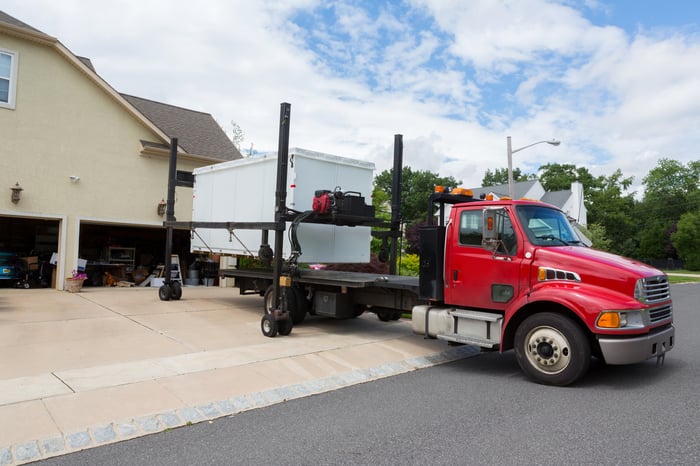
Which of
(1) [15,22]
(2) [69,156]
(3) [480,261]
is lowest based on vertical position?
(3) [480,261]

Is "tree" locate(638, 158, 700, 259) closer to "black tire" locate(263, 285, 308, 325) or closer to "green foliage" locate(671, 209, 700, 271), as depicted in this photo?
"green foliage" locate(671, 209, 700, 271)

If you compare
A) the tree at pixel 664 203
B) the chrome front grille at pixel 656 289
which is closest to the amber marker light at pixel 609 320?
the chrome front grille at pixel 656 289

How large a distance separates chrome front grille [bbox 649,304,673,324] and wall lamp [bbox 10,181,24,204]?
14824mm

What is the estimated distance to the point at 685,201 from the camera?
71.3 metres

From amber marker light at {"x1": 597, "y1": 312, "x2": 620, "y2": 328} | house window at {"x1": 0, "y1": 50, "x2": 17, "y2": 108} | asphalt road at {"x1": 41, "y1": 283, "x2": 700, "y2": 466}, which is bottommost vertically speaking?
asphalt road at {"x1": 41, "y1": 283, "x2": 700, "y2": 466}

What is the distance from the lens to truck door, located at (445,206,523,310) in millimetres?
6848

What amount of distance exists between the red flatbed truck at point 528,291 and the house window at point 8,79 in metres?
9.51

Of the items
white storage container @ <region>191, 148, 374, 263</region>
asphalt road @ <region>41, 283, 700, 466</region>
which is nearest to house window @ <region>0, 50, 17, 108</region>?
white storage container @ <region>191, 148, 374, 263</region>

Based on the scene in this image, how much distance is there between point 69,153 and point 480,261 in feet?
42.3

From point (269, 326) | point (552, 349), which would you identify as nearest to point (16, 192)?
point (269, 326)

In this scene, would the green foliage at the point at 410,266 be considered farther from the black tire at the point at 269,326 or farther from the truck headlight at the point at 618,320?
the truck headlight at the point at 618,320

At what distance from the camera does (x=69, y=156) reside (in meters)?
14.8

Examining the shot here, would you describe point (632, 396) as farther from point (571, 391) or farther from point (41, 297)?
point (41, 297)

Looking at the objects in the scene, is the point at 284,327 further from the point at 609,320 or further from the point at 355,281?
the point at 609,320
